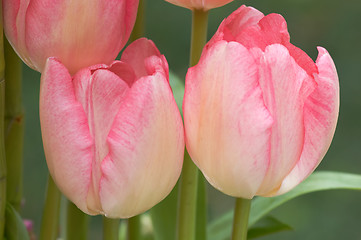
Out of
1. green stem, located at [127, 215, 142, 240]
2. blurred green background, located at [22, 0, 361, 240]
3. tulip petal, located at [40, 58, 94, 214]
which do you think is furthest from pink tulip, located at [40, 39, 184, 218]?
blurred green background, located at [22, 0, 361, 240]

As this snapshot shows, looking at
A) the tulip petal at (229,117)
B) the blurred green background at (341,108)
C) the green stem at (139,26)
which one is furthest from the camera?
the blurred green background at (341,108)

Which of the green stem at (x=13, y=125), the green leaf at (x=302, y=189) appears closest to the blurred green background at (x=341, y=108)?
the green leaf at (x=302, y=189)

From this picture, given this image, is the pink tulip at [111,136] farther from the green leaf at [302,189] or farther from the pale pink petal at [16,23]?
the green leaf at [302,189]

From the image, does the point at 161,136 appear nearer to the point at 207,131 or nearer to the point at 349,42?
the point at 207,131

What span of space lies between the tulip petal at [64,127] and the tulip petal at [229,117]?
5 centimetres

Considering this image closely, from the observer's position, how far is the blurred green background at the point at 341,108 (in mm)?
1428

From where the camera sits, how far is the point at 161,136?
0.97 ft

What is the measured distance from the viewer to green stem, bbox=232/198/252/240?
0.32 m

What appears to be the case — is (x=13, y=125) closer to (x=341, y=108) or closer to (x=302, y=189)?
(x=302, y=189)

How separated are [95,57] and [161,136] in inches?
2.4

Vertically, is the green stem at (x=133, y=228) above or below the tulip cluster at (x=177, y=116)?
below

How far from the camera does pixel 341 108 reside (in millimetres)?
1648

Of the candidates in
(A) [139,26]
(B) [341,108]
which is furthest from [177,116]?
(B) [341,108]

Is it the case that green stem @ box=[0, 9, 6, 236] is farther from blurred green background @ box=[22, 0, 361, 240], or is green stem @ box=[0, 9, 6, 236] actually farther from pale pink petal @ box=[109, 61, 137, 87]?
blurred green background @ box=[22, 0, 361, 240]
